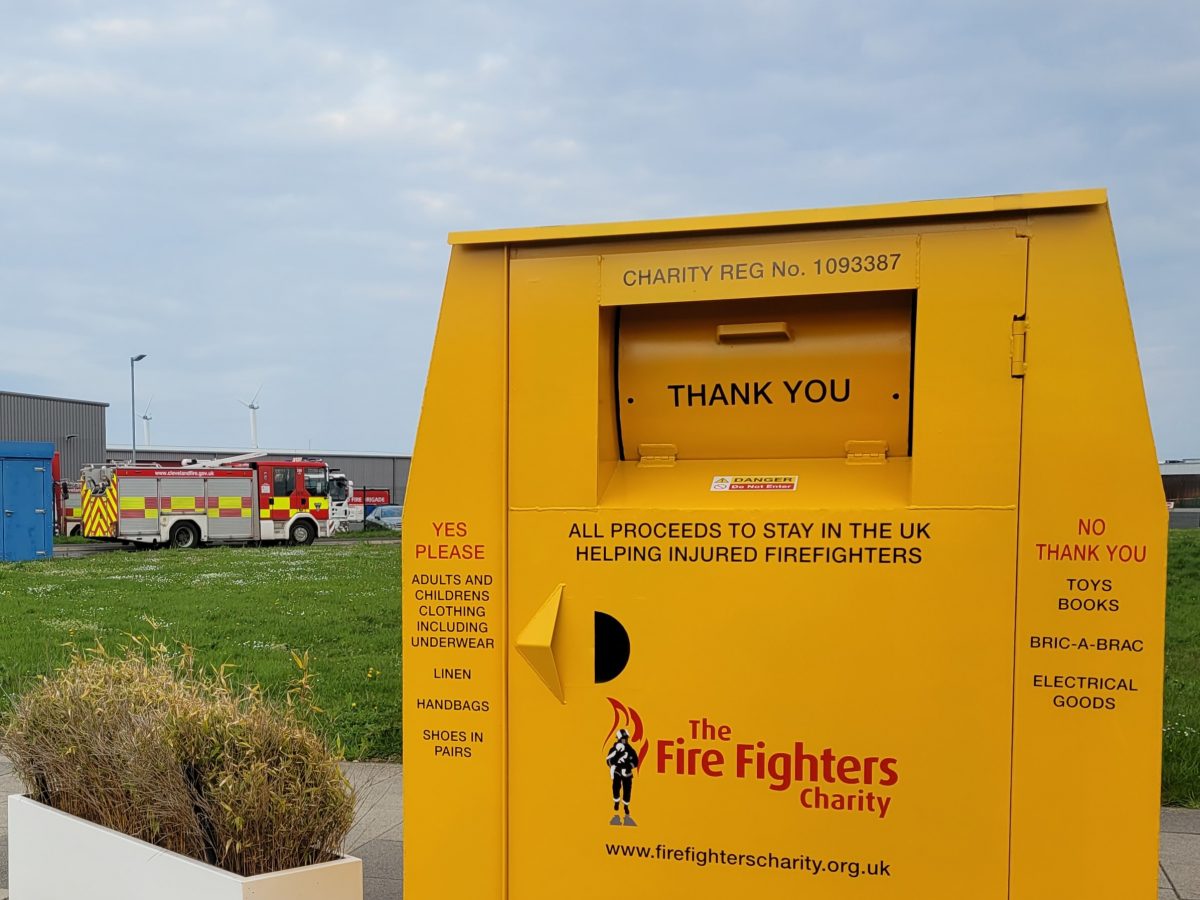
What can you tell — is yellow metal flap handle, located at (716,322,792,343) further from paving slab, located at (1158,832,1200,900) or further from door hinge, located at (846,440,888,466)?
paving slab, located at (1158,832,1200,900)

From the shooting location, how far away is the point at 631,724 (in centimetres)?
253

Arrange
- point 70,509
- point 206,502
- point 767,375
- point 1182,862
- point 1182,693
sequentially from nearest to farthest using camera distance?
point 767,375 → point 1182,862 → point 1182,693 → point 206,502 → point 70,509

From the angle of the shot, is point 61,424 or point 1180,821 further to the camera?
point 61,424

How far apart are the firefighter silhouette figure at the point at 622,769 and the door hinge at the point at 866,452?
3.02 feet

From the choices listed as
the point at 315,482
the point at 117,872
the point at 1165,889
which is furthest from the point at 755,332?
the point at 315,482

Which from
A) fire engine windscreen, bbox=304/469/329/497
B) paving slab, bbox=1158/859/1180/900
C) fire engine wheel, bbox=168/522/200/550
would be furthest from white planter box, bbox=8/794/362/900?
fire engine windscreen, bbox=304/469/329/497

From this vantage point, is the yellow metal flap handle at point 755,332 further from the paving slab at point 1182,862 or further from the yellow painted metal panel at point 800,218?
the paving slab at point 1182,862

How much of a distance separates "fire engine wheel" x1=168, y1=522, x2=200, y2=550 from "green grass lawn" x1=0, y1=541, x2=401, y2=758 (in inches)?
256

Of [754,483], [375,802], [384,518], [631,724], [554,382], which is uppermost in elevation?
[554,382]

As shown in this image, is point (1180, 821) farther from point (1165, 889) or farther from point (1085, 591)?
point (1085, 591)

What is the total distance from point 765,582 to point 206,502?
2546 cm

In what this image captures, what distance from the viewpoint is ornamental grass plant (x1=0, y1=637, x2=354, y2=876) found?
2.97 metres

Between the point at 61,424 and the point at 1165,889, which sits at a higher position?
the point at 61,424

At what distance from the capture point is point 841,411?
102 inches
